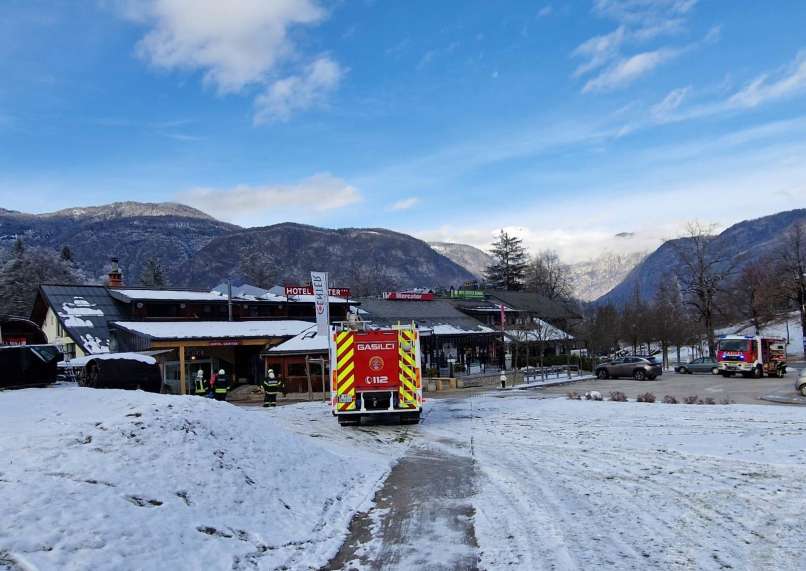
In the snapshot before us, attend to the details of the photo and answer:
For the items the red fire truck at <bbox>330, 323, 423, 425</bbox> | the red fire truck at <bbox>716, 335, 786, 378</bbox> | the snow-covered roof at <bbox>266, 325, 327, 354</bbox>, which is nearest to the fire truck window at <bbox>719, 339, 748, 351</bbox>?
the red fire truck at <bbox>716, 335, 786, 378</bbox>

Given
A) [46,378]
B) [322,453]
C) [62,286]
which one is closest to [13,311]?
[62,286]

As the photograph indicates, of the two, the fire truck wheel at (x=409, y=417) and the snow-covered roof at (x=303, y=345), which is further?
the snow-covered roof at (x=303, y=345)

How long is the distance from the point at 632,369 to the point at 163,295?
29078 millimetres

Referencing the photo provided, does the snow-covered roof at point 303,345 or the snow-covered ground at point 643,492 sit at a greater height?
the snow-covered roof at point 303,345

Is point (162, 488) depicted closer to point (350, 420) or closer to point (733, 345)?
point (350, 420)

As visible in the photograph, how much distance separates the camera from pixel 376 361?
1672cm

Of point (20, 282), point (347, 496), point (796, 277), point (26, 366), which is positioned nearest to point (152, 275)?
point (20, 282)

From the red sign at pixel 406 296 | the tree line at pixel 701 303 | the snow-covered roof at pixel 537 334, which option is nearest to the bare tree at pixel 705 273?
the tree line at pixel 701 303

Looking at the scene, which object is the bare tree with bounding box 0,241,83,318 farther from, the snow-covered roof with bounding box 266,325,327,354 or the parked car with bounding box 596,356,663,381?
the parked car with bounding box 596,356,663,381

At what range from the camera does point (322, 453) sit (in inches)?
419

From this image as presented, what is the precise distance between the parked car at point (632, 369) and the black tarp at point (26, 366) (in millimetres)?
32134

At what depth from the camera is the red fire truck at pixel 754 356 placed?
3497cm

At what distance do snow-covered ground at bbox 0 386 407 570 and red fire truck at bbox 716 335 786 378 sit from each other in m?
31.5

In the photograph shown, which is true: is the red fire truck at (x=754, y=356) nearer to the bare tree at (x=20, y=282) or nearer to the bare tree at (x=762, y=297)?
the bare tree at (x=762, y=297)
